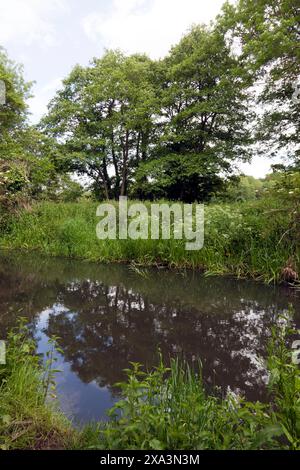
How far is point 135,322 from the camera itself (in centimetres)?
408

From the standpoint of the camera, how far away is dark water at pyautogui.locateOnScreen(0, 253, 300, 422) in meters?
2.68

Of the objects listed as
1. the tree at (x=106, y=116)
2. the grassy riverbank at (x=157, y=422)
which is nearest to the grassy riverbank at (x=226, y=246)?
the grassy riverbank at (x=157, y=422)

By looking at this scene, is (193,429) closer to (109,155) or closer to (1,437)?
(1,437)

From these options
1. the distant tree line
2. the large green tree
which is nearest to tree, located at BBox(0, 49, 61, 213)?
the distant tree line

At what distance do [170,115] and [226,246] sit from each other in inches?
571

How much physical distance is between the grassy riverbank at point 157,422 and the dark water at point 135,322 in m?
0.38

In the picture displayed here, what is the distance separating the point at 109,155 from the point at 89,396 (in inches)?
807

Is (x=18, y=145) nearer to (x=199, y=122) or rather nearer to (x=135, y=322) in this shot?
(x=199, y=122)

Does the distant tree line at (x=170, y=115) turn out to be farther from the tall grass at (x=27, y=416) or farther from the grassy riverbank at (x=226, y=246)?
the tall grass at (x=27, y=416)

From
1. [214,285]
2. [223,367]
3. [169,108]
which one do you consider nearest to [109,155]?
[169,108]

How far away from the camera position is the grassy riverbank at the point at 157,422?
4.99 feet

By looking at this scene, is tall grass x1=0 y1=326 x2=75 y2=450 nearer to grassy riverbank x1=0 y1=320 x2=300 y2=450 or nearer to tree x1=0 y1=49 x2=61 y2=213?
grassy riverbank x1=0 y1=320 x2=300 y2=450

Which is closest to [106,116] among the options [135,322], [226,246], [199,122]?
[199,122]

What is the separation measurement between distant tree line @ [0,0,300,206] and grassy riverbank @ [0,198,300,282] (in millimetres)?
3437
